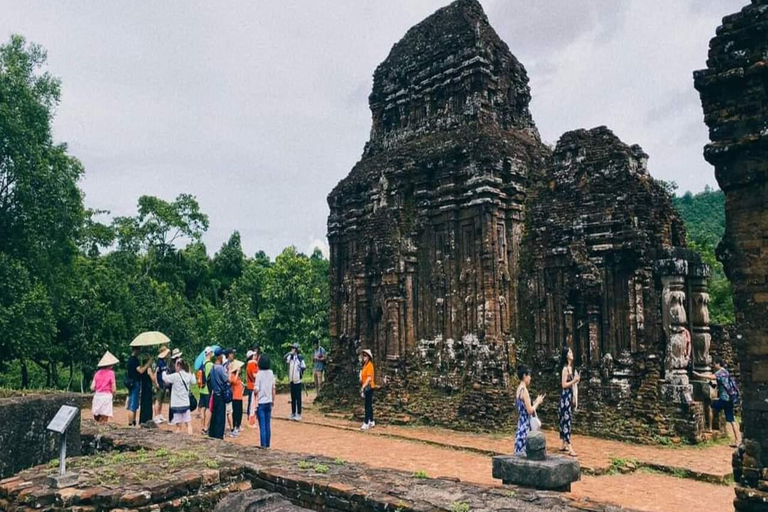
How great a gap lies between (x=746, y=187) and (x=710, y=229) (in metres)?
47.7

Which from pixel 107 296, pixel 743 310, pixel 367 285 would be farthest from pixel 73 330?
pixel 743 310

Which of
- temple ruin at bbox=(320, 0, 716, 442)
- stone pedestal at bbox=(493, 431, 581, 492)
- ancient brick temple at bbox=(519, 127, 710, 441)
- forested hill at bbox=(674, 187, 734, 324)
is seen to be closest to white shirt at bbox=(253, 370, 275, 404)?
temple ruin at bbox=(320, 0, 716, 442)

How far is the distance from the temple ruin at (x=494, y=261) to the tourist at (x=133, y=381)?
19.0ft

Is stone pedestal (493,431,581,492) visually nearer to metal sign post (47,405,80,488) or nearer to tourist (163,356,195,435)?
metal sign post (47,405,80,488)

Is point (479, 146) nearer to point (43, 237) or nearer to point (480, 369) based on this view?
point (480, 369)

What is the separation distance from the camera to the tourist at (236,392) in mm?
11692

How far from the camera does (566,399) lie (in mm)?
10328

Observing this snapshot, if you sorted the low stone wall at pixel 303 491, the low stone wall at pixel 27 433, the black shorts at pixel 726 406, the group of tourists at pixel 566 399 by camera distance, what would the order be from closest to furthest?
1. the low stone wall at pixel 303 491
2. the low stone wall at pixel 27 433
3. the group of tourists at pixel 566 399
4. the black shorts at pixel 726 406

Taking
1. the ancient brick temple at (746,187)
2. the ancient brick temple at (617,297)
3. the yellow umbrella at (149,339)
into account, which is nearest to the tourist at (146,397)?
the yellow umbrella at (149,339)

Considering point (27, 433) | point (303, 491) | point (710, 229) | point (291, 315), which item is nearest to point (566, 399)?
point (303, 491)

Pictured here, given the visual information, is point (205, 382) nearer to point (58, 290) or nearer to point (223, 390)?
point (223, 390)

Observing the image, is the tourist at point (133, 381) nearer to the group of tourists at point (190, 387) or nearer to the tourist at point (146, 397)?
the group of tourists at point (190, 387)

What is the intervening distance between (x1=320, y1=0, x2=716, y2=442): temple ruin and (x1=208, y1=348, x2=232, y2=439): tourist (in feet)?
17.2

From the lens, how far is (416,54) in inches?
677
